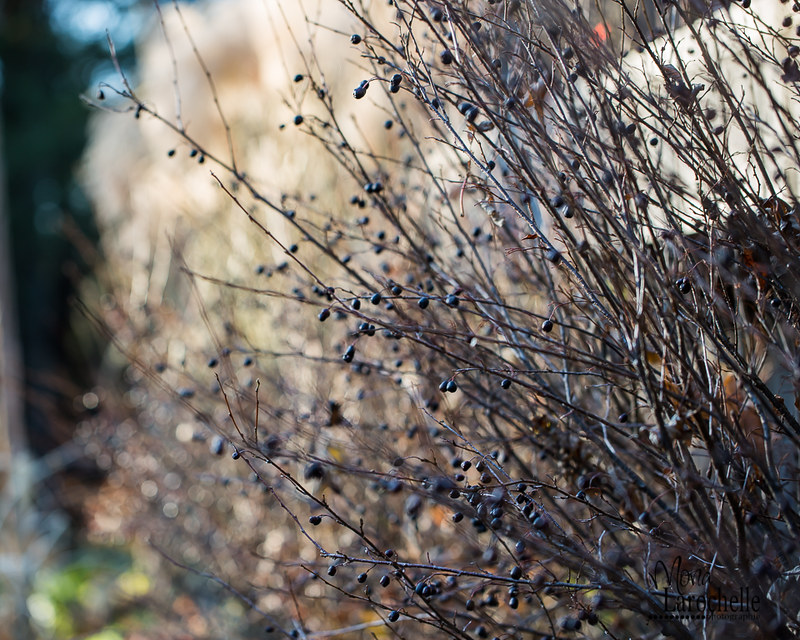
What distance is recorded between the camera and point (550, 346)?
1.83 metres

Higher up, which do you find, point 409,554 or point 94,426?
point 94,426

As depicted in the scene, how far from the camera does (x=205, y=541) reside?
425 centimetres

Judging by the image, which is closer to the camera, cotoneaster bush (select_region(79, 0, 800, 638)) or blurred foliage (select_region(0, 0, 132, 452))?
cotoneaster bush (select_region(79, 0, 800, 638))

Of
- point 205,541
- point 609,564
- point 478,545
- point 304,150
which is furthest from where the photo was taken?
point 304,150

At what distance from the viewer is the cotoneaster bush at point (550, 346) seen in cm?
149

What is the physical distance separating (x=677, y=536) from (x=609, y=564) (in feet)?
0.63

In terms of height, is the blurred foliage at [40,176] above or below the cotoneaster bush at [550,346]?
above

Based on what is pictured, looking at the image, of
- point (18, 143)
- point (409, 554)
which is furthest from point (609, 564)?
point (18, 143)

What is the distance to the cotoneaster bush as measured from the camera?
4.90ft

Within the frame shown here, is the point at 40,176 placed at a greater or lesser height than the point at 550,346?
greater

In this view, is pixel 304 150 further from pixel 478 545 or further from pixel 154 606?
pixel 478 545

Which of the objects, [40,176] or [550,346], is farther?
[40,176]

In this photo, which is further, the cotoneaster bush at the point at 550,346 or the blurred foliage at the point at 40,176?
the blurred foliage at the point at 40,176

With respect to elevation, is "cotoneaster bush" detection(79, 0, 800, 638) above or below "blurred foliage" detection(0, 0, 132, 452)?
below
